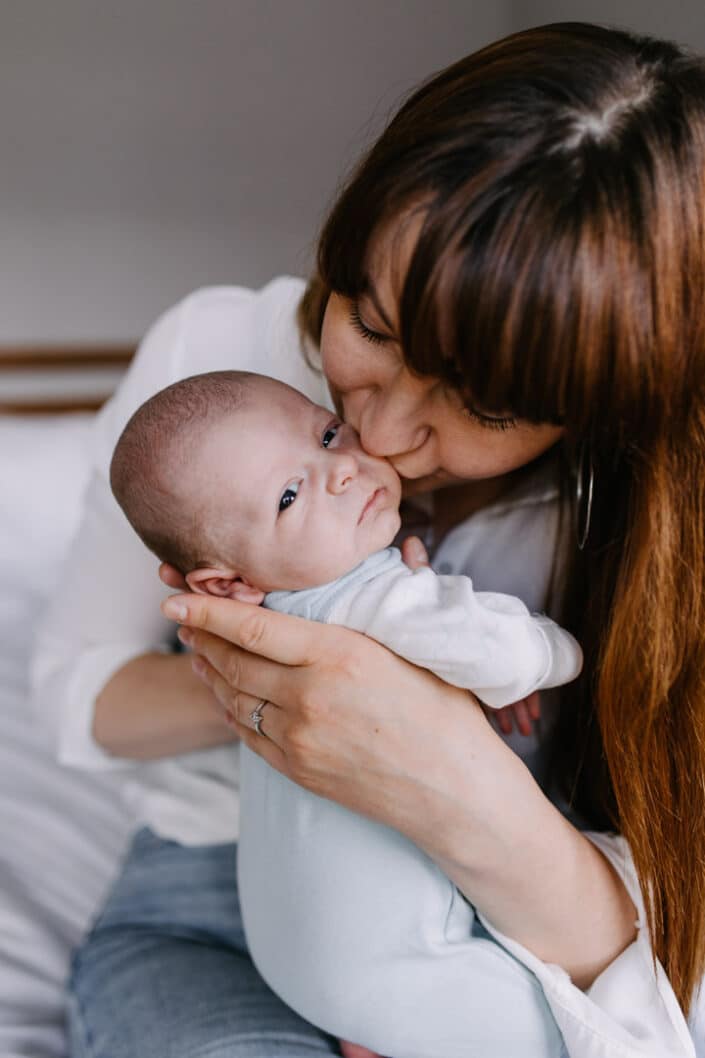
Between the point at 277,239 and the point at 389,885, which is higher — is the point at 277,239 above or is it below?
above

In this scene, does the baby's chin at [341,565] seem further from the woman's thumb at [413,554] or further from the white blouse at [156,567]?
the white blouse at [156,567]

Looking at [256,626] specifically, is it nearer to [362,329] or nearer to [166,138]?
[362,329]

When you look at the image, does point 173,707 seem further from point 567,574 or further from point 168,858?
point 567,574

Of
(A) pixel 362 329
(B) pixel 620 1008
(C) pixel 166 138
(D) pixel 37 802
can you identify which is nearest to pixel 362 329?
(A) pixel 362 329

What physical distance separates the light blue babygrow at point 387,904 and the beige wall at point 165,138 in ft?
3.14

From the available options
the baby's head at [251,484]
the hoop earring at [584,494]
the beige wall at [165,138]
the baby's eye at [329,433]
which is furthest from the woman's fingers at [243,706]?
the beige wall at [165,138]

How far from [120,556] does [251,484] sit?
0.37 meters

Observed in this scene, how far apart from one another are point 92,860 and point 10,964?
21 centimetres

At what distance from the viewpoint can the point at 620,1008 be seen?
84cm

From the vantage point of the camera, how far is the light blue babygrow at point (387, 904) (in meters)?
0.83

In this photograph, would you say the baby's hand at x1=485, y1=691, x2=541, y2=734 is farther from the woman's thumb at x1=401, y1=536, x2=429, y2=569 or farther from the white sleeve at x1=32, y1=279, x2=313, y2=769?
the white sleeve at x1=32, y1=279, x2=313, y2=769

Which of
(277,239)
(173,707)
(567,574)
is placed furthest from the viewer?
(277,239)

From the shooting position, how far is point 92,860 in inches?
53.3

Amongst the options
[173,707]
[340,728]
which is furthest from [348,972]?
[173,707]
